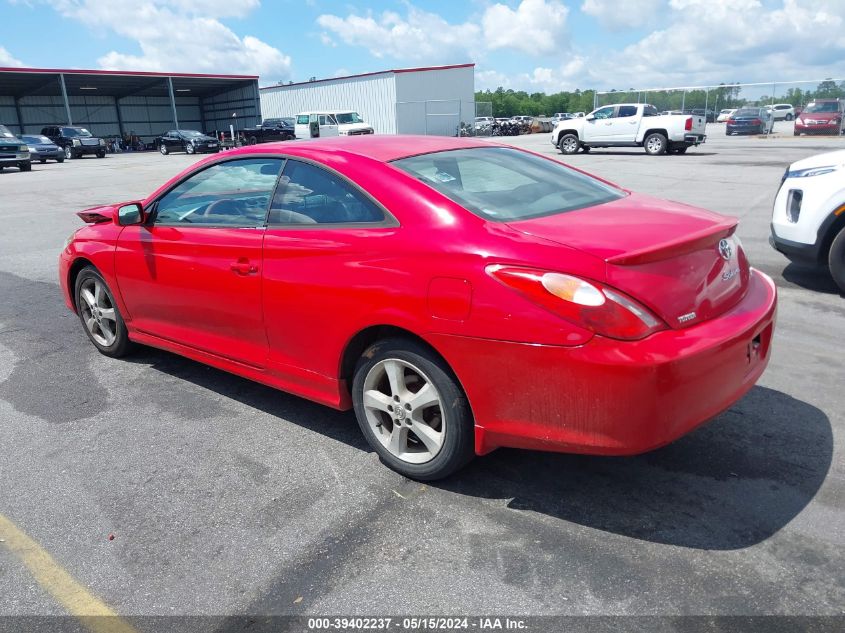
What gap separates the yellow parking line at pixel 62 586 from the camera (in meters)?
2.34

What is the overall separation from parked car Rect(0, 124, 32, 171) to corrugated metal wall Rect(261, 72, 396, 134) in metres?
26.2

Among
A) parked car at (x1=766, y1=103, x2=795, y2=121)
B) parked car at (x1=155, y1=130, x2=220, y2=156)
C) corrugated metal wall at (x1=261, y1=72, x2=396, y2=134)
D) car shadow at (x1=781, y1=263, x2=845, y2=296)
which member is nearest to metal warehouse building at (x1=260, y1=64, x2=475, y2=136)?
corrugated metal wall at (x1=261, y1=72, x2=396, y2=134)

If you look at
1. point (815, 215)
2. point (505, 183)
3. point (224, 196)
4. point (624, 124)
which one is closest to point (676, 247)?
point (505, 183)

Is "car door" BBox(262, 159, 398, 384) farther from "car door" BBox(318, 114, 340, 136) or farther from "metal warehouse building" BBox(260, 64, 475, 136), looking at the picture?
"metal warehouse building" BBox(260, 64, 475, 136)

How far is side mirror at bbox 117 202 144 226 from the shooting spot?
4219mm

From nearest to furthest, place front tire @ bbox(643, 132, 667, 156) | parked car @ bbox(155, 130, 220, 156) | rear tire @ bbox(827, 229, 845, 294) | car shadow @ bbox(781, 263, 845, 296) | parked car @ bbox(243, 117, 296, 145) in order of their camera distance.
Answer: rear tire @ bbox(827, 229, 845, 294), car shadow @ bbox(781, 263, 845, 296), front tire @ bbox(643, 132, 667, 156), parked car @ bbox(155, 130, 220, 156), parked car @ bbox(243, 117, 296, 145)

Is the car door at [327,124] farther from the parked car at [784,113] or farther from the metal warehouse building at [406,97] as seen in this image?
the parked car at [784,113]

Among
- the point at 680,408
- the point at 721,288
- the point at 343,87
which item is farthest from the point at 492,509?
the point at 343,87

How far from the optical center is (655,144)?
24.1 m

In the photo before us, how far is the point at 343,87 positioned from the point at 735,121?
95.3 ft

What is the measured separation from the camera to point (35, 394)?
441 cm

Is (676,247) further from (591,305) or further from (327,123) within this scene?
(327,123)

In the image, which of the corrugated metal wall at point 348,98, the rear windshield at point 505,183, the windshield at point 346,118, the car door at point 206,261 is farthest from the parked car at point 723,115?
the car door at point 206,261

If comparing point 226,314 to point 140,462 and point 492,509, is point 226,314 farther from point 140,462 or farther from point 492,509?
point 492,509
